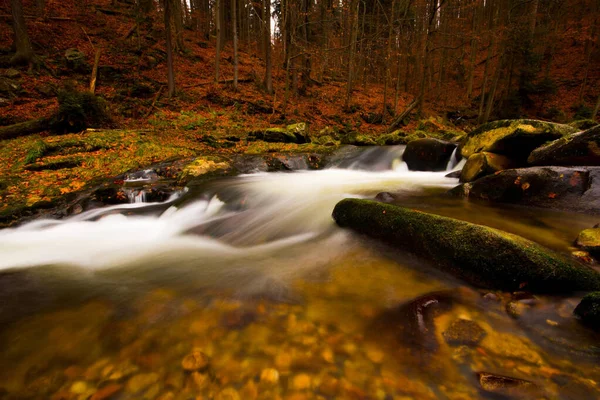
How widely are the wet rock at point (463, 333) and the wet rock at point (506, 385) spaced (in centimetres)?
31

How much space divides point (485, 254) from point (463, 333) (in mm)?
952

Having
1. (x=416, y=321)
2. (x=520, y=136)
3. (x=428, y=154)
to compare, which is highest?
(x=520, y=136)

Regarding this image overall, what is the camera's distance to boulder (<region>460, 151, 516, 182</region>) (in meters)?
6.08

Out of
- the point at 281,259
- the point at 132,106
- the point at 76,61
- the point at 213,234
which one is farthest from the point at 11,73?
the point at 281,259

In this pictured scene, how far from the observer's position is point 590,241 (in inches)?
124

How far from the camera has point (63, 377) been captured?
1.90m

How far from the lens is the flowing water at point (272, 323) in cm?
182

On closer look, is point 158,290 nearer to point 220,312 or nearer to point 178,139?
point 220,312

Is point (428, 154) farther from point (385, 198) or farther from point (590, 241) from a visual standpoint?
point (590, 241)

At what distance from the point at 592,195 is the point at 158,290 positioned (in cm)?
645

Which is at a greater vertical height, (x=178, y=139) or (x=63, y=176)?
(x=178, y=139)

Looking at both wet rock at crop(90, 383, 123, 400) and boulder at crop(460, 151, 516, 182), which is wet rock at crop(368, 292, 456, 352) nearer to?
wet rock at crop(90, 383, 123, 400)

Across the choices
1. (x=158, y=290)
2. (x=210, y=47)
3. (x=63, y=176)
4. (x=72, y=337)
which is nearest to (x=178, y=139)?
(x=63, y=176)

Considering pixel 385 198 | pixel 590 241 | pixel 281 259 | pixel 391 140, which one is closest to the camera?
pixel 590 241
